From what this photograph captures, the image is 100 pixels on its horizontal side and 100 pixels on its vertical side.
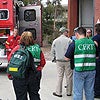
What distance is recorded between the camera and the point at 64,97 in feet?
28.4

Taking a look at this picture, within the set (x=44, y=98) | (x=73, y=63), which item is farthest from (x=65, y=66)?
(x=73, y=63)

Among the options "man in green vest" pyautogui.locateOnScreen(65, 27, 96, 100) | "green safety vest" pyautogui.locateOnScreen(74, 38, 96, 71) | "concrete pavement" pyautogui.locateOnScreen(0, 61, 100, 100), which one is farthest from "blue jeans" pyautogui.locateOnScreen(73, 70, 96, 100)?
"concrete pavement" pyautogui.locateOnScreen(0, 61, 100, 100)

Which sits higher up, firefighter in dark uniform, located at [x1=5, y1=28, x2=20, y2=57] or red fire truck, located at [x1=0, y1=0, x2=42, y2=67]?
red fire truck, located at [x1=0, y1=0, x2=42, y2=67]

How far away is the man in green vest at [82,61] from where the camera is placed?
6.36m

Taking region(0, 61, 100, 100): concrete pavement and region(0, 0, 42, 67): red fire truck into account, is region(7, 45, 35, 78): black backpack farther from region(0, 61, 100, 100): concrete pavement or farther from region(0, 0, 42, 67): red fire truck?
region(0, 0, 42, 67): red fire truck

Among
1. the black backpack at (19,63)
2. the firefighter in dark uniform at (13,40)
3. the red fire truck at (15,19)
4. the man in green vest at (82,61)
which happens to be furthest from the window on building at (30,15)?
the black backpack at (19,63)

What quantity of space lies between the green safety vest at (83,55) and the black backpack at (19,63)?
91 cm

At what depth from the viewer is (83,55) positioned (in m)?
6.36

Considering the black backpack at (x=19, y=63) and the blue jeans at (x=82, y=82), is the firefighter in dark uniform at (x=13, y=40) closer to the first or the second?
the blue jeans at (x=82, y=82)

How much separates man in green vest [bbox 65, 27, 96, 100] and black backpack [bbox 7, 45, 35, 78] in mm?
895

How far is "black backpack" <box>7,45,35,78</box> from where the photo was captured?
5.96 metres

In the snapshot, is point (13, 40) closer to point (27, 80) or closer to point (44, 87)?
point (44, 87)

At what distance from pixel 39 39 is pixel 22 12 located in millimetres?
1250

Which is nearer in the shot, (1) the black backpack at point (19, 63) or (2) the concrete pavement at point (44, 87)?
(1) the black backpack at point (19, 63)
